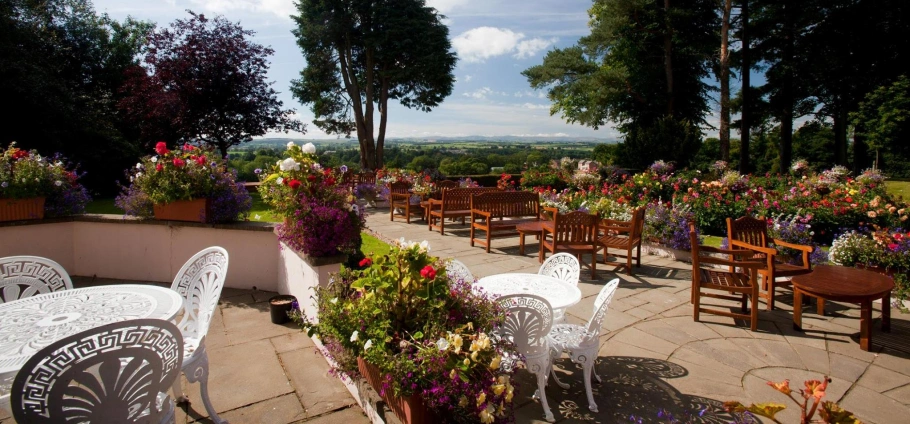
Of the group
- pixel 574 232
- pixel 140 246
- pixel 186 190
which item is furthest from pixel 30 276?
pixel 574 232

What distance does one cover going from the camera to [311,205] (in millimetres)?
3525

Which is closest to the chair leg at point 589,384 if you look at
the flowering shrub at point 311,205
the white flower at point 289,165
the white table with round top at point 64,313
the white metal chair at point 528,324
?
the white metal chair at point 528,324

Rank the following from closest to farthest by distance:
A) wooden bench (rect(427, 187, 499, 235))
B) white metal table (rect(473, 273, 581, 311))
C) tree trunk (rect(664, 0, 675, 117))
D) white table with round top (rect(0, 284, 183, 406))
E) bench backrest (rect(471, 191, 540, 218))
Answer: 1. white table with round top (rect(0, 284, 183, 406))
2. white metal table (rect(473, 273, 581, 311))
3. bench backrest (rect(471, 191, 540, 218))
4. wooden bench (rect(427, 187, 499, 235))
5. tree trunk (rect(664, 0, 675, 117))

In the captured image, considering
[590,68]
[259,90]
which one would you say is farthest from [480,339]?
[590,68]

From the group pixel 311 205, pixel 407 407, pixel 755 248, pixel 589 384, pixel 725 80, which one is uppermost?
pixel 725 80

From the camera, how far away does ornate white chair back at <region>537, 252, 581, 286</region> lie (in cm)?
320

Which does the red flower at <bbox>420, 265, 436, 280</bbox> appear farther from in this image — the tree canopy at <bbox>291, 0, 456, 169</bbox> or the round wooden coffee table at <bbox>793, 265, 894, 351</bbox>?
the tree canopy at <bbox>291, 0, 456, 169</bbox>

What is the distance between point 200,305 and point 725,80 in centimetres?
2214

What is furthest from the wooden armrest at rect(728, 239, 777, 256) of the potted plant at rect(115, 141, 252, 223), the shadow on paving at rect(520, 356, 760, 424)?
the potted plant at rect(115, 141, 252, 223)

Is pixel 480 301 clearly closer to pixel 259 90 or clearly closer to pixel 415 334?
pixel 415 334

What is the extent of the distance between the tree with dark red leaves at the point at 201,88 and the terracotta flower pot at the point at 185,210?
9.05m

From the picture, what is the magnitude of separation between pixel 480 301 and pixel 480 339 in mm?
395

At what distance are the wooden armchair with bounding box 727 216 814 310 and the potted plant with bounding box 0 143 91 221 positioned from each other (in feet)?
23.0

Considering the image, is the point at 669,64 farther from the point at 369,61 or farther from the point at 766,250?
the point at 766,250
